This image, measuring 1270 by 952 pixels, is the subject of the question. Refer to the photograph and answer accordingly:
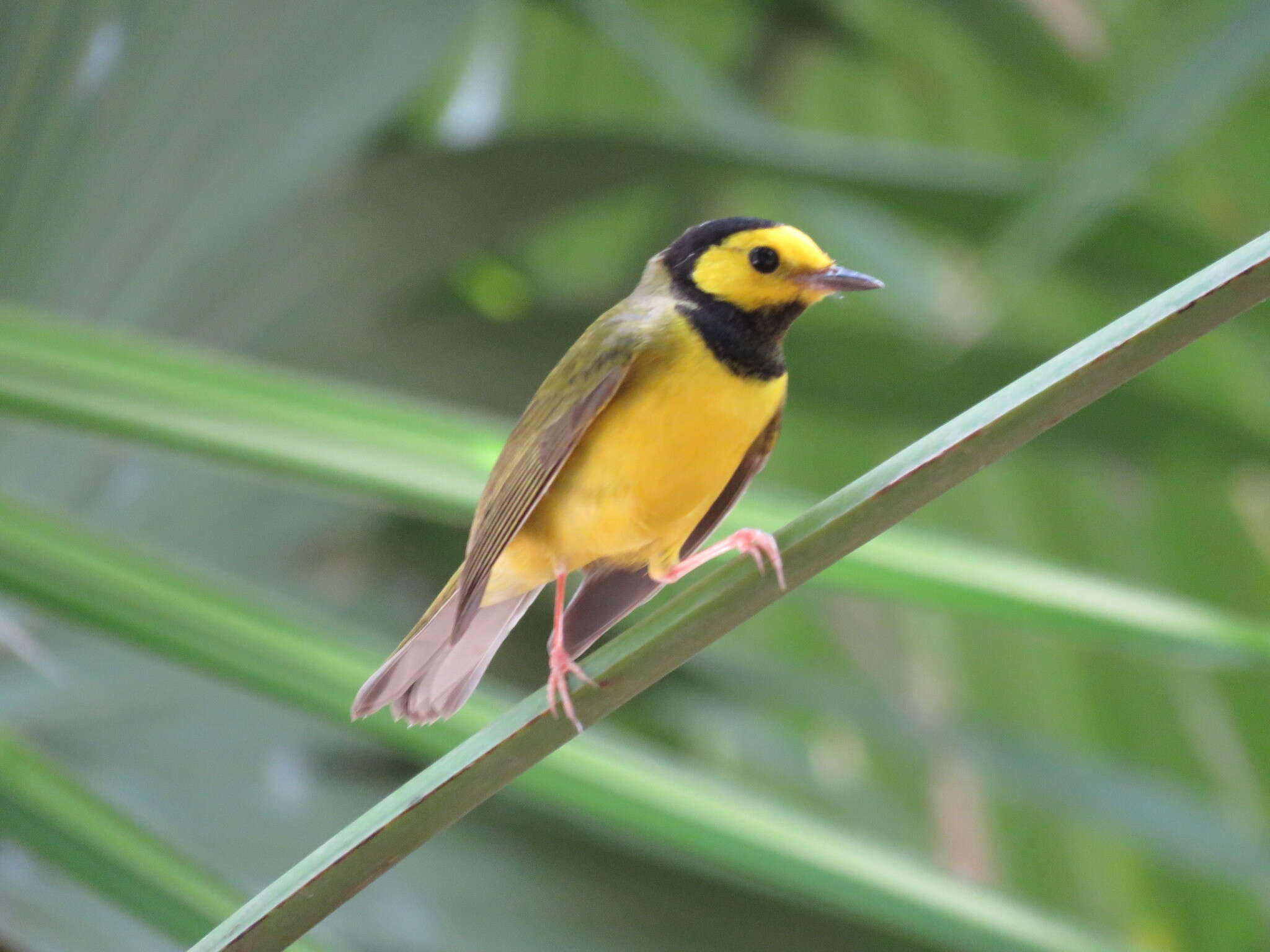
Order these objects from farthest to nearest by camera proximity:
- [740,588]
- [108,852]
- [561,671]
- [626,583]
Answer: [626,583]
[561,671]
[108,852]
[740,588]

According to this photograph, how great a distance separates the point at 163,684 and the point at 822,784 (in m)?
0.89

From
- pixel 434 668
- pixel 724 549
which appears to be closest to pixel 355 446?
pixel 434 668

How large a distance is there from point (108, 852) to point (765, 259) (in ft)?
1.89

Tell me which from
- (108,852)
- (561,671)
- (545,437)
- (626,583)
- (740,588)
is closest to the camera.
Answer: (740,588)

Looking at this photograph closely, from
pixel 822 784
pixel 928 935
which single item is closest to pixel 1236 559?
pixel 822 784

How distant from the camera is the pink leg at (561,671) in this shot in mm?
430

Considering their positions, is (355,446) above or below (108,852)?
above

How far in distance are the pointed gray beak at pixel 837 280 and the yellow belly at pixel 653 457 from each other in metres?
0.08

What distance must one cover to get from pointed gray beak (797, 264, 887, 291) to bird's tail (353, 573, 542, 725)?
33 cm

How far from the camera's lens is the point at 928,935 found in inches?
29.0

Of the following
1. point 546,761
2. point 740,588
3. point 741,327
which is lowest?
point 546,761

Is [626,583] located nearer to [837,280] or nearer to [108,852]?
[837,280]

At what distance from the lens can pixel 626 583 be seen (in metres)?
1.06

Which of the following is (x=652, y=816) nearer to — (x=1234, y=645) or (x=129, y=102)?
(x=1234, y=645)
